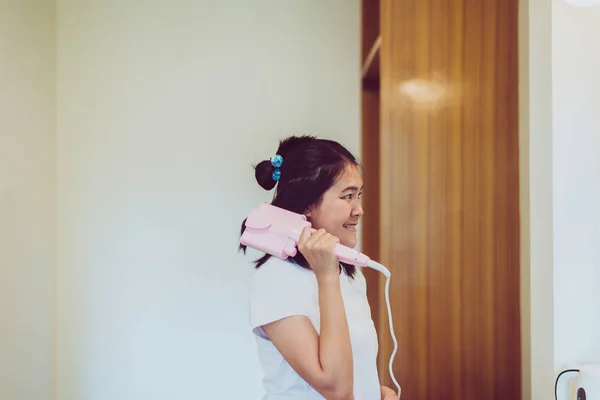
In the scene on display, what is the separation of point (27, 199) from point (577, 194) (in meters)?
1.71

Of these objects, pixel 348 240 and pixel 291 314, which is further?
pixel 348 240

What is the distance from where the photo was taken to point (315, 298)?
0.99 meters

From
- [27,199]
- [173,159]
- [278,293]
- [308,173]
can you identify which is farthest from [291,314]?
[27,199]

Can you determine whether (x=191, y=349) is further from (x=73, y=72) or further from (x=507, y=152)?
(x=507, y=152)

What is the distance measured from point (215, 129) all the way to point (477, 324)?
117 centimetres

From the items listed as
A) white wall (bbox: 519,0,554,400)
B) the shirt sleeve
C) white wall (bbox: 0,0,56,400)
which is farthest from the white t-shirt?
white wall (bbox: 0,0,56,400)

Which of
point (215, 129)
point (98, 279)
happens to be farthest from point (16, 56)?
point (98, 279)

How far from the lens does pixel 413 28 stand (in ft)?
4.59

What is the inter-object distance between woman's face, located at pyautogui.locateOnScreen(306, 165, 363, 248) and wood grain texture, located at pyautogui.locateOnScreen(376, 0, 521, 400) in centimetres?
33

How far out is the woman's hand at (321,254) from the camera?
0.93 m

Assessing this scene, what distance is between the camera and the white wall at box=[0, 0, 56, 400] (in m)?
1.70

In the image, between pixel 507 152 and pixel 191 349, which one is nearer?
pixel 507 152

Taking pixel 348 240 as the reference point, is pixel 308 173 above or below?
above

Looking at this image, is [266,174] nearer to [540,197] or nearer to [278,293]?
[278,293]
